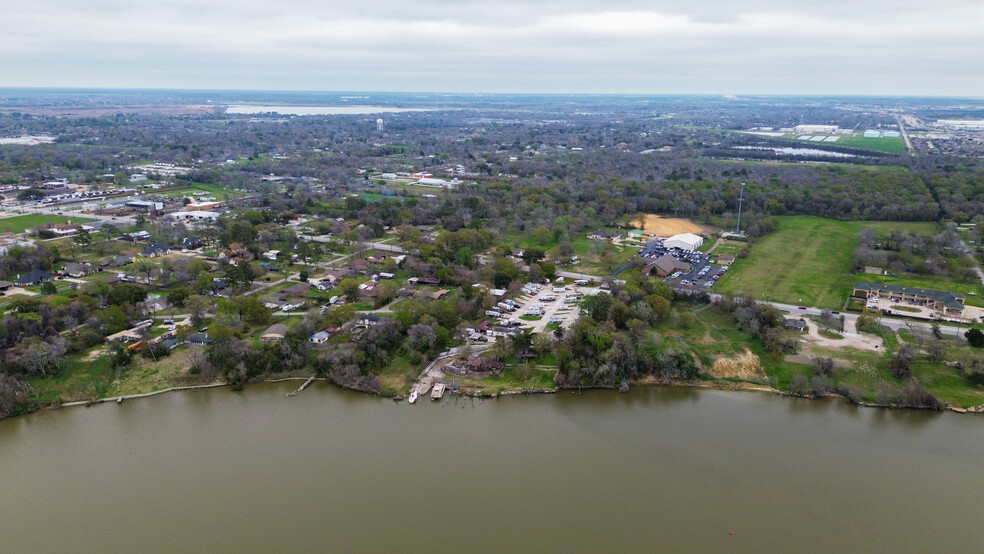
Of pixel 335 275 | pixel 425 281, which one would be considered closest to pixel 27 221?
pixel 335 275

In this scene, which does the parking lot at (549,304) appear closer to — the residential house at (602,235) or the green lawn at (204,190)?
the residential house at (602,235)

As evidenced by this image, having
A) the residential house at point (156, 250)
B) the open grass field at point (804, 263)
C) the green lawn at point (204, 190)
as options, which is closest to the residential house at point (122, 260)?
the residential house at point (156, 250)

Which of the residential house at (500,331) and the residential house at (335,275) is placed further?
the residential house at (335,275)

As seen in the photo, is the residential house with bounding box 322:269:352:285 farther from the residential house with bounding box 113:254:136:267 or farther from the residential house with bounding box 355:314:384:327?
the residential house with bounding box 113:254:136:267

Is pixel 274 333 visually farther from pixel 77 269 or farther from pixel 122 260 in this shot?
pixel 122 260

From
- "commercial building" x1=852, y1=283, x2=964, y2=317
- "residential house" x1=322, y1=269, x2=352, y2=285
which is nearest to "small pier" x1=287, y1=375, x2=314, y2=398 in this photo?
"residential house" x1=322, y1=269, x2=352, y2=285

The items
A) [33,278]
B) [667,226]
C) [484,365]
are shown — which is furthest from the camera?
[667,226]
